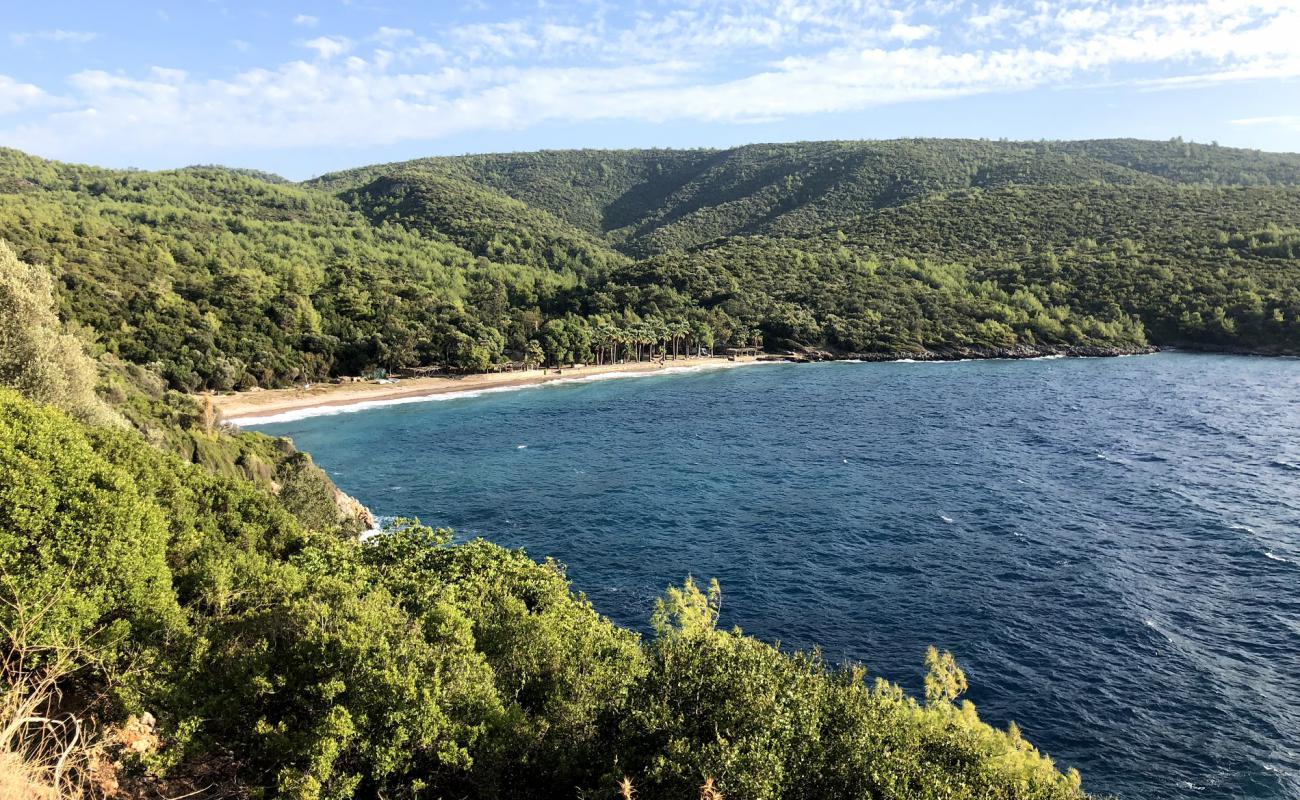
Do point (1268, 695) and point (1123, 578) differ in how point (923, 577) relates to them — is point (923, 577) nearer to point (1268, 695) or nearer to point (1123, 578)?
point (1123, 578)

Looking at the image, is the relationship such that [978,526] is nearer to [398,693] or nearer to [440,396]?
[398,693]

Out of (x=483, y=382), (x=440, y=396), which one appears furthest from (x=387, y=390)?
(x=483, y=382)

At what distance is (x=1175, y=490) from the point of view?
58906mm

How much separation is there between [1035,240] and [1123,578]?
593 feet

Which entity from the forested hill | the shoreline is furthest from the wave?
the forested hill

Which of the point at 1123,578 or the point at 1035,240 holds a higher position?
the point at 1035,240

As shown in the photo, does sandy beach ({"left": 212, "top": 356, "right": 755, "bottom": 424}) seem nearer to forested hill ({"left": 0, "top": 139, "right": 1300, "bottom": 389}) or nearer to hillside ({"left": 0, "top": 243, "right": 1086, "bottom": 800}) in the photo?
forested hill ({"left": 0, "top": 139, "right": 1300, "bottom": 389})

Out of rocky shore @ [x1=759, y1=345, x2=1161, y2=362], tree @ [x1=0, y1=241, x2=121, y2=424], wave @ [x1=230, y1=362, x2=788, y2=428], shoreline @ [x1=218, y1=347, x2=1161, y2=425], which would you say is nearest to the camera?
tree @ [x1=0, y1=241, x2=121, y2=424]

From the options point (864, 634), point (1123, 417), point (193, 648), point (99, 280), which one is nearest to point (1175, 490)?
point (1123, 417)

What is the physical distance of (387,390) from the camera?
115438 millimetres

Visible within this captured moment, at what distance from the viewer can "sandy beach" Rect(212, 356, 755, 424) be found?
10056 centimetres

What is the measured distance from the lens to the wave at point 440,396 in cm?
9581

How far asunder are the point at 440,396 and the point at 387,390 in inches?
387

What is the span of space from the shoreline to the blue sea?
258 inches
